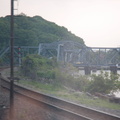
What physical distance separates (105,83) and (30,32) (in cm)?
6981

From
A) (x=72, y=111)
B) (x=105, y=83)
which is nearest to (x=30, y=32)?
(x=105, y=83)

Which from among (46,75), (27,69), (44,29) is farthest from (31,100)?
(44,29)

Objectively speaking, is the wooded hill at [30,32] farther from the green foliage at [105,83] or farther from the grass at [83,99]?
the grass at [83,99]

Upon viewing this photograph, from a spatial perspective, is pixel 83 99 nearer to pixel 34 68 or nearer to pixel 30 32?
pixel 34 68

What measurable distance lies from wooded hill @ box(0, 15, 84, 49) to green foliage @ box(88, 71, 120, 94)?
59.7 metres

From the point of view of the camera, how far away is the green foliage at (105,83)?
20.9m

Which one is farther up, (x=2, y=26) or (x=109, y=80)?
(x=2, y=26)

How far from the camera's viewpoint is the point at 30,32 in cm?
8844

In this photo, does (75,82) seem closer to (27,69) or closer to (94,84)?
(94,84)

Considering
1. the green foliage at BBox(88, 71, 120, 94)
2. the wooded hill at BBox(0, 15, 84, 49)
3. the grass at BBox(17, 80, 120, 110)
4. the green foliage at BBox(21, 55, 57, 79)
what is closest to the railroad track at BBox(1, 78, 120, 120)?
the grass at BBox(17, 80, 120, 110)

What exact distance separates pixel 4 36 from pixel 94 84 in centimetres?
6579

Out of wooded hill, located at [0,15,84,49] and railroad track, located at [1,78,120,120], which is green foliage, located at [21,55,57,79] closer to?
railroad track, located at [1,78,120,120]

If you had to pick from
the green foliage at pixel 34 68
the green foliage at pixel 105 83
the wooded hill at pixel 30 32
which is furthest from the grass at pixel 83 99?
the wooded hill at pixel 30 32

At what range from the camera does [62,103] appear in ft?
47.0
